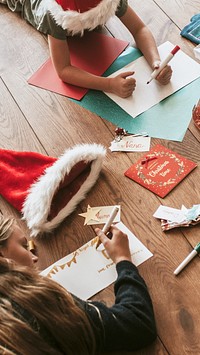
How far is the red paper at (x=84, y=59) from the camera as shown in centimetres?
162

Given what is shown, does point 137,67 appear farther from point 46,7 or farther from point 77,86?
point 46,7

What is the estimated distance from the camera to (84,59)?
65.8 inches

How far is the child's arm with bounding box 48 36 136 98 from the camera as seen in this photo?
1520 millimetres

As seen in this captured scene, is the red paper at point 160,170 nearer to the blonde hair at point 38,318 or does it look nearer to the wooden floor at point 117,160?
the wooden floor at point 117,160

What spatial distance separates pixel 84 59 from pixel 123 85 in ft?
0.77

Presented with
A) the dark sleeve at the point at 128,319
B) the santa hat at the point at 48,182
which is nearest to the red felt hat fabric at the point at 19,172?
the santa hat at the point at 48,182

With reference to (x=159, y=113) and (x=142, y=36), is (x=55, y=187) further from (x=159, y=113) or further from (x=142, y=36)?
(x=142, y=36)

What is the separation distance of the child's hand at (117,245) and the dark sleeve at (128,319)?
0.25 feet

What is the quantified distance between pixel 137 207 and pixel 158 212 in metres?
0.06

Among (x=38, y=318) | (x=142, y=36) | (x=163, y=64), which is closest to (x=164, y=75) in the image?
(x=163, y=64)

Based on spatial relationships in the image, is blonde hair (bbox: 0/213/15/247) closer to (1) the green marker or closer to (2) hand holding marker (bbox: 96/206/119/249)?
(2) hand holding marker (bbox: 96/206/119/249)

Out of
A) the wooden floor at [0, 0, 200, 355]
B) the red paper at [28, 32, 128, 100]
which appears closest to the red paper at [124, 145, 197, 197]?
the wooden floor at [0, 0, 200, 355]

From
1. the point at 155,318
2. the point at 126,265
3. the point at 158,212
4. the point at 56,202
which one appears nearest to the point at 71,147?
the point at 56,202

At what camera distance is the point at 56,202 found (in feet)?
Result: 4.35
